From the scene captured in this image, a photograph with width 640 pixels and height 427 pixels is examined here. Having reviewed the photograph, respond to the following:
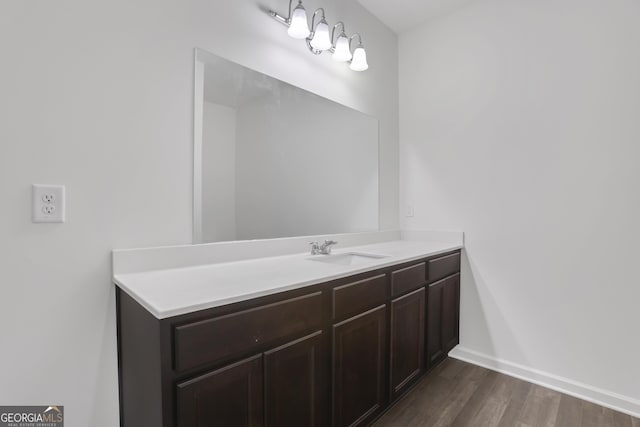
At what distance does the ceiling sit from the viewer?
229cm

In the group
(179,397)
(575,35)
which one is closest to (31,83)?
(179,397)

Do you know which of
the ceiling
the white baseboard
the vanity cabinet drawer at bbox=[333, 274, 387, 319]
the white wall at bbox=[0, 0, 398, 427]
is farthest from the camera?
the ceiling

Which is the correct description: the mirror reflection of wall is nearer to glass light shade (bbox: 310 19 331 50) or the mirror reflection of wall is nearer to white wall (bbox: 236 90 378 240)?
white wall (bbox: 236 90 378 240)

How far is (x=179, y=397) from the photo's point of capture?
833mm

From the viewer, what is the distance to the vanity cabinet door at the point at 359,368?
1.30 m

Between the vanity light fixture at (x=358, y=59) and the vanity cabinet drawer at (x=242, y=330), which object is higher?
the vanity light fixture at (x=358, y=59)

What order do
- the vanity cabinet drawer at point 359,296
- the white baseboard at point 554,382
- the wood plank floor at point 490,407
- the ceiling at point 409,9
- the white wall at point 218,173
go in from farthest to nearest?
the ceiling at point 409,9, the white baseboard at point 554,382, the wood plank floor at point 490,407, the white wall at point 218,173, the vanity cabinet drawer at point 359,296

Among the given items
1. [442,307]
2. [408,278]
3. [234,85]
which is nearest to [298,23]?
[234,85]

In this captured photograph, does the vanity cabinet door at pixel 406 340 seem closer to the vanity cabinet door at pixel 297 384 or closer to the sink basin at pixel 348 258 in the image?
the sink basin at pixel 348 258

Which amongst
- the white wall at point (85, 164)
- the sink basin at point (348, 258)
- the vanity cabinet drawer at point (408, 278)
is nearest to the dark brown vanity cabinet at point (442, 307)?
the vanity cabinet drawer at point (408, 278)

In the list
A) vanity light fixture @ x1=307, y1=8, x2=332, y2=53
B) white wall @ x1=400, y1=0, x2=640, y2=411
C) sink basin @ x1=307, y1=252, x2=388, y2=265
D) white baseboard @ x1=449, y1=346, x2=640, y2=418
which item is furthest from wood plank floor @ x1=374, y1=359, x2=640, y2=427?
vanity light fixture @ x1=307, y1=8, x2=332, y2=53

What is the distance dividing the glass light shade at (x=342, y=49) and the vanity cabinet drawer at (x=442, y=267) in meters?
1.43

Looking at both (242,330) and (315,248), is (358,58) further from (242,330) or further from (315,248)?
(242,330)

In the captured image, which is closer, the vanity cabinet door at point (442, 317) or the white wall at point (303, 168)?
→ the white wall at point (303, 168)
